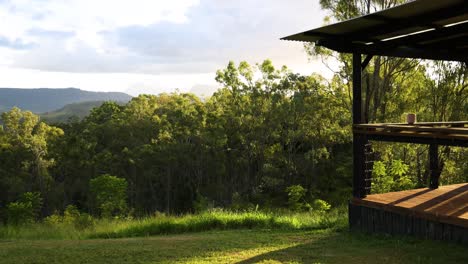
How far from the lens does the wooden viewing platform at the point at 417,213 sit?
6.18m

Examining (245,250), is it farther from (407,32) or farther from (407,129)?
(407,32)

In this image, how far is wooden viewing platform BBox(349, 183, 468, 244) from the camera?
618 centimetres

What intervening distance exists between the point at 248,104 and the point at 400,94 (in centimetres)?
1985

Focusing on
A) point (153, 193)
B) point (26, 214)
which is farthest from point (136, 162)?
point (26, 214)

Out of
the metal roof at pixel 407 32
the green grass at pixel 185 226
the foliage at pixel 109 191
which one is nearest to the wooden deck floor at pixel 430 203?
the green grass at pixel 185 226

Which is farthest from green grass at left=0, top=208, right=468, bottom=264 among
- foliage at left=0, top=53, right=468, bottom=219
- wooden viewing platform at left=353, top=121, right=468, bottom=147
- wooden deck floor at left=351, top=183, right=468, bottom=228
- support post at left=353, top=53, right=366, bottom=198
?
foliage at left=0, top=53, right=468, bottom=219

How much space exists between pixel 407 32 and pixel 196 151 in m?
34.4

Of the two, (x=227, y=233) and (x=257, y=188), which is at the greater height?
(x=227, y=233)

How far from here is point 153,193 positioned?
42.6 meters

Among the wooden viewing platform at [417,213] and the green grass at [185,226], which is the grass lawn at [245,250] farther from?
the green grass at [185,226]

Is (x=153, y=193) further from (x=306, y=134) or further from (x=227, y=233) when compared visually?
(x=227, y=233)

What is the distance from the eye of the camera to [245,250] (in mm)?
6242

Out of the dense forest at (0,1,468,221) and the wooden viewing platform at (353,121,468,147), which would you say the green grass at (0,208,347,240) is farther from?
the dense forest at (0,1,468,221)

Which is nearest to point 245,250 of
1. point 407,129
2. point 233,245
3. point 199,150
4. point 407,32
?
point 233,245
